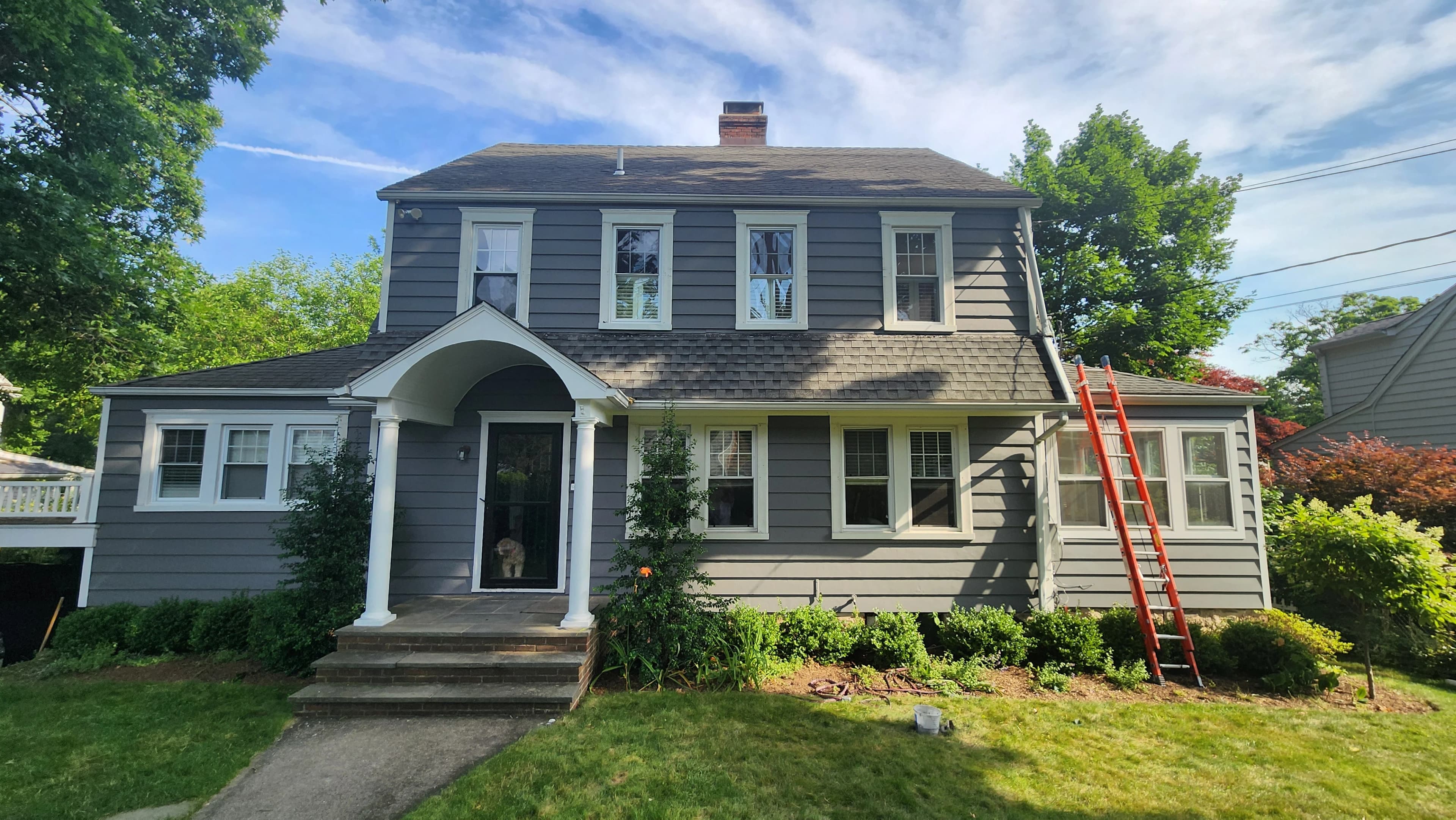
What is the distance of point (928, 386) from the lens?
6621mm

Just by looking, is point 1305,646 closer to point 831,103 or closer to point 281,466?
point 831,103

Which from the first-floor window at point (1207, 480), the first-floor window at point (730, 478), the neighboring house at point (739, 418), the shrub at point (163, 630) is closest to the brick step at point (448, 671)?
the neighboring house at point (739, 418)

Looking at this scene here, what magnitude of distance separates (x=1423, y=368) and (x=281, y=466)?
1910cm

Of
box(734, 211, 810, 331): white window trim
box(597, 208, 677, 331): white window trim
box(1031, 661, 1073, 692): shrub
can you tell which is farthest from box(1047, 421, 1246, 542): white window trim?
box(597, 208, 677, 331): white window trim

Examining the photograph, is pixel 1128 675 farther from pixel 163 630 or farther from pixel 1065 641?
pixel 163 630

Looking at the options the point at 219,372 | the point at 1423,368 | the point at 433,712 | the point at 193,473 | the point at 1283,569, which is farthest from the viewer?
the point at 1423,368

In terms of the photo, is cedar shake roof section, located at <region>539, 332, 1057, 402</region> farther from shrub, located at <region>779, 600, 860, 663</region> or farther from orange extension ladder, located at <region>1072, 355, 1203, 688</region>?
shrub, located at <region>779, 600, 860, 663</region>

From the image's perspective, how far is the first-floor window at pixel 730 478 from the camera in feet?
22.8

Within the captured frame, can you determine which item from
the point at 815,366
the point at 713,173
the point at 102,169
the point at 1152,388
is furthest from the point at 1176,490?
the point at 102,169

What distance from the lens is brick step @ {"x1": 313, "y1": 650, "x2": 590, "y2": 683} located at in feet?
16.5

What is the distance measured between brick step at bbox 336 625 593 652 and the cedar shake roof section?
2.65m

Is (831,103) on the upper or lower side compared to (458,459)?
upper

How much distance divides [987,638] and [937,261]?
4621 mm

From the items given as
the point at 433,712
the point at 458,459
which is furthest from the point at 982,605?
the point at 458,459
